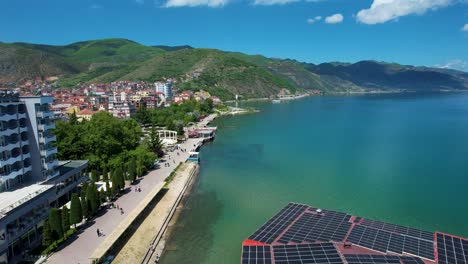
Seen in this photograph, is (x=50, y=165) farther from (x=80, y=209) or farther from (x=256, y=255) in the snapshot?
(x=256, y=255)

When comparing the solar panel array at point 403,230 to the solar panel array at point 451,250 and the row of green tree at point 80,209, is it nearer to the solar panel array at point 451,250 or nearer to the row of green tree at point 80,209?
the solar panel array at point 451,250

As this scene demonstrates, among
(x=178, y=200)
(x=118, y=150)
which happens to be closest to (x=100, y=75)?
(x=118, y=150)

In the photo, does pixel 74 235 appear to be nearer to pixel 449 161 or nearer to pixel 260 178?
pixel 260 178

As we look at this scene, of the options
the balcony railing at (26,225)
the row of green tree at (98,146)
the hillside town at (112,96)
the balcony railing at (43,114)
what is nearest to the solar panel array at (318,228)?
the balcony railing at (26,225)

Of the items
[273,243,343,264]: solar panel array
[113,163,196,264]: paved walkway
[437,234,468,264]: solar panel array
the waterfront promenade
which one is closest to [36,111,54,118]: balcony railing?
the waterfront promenade

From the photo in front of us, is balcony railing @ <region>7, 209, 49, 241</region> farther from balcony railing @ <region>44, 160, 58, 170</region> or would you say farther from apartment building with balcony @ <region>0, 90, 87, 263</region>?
balcony railing @ <region>44, 160, 58, 170</region>

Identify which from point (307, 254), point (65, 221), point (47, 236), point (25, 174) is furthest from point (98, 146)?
point (307, 254)
